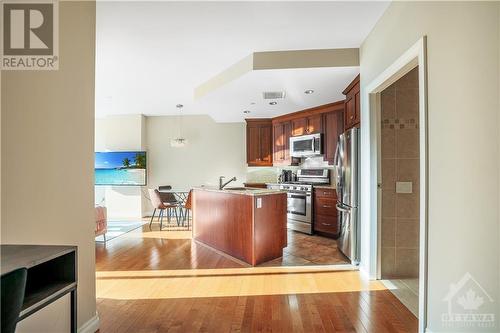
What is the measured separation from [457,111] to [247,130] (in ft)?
16.8

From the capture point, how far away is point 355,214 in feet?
10.7

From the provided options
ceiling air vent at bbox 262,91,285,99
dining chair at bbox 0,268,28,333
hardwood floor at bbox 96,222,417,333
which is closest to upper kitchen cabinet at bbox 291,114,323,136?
ceiling air vent at bbox 262,91,285,99

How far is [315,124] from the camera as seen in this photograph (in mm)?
5219

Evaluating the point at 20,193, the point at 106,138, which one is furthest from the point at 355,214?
the point at 106,138

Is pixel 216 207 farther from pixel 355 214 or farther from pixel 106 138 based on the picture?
pixel 106 138

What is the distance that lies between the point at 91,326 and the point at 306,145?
14.5 ft

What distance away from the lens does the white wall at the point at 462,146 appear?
1.47 m

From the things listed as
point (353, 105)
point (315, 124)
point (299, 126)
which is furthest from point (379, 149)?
point (299, 126)

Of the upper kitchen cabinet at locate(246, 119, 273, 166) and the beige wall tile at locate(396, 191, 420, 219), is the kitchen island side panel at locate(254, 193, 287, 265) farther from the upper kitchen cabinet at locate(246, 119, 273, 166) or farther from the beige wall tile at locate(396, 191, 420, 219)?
the upper kitchen cabinet at locate(246, 119, 273, 166)

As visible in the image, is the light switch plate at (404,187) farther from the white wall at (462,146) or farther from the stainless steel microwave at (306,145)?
the stainless steel microwave at (306,145)

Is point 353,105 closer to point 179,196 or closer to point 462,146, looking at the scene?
point 462,146

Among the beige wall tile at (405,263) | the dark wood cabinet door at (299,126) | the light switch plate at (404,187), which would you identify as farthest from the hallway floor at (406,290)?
the dark wood cabinet door at (299,126)

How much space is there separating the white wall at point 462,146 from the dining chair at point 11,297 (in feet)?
7.31

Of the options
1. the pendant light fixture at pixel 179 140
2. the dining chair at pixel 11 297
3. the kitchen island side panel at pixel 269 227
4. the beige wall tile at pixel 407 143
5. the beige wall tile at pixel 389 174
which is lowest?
the kitchen island side panel at pixel 269 227
